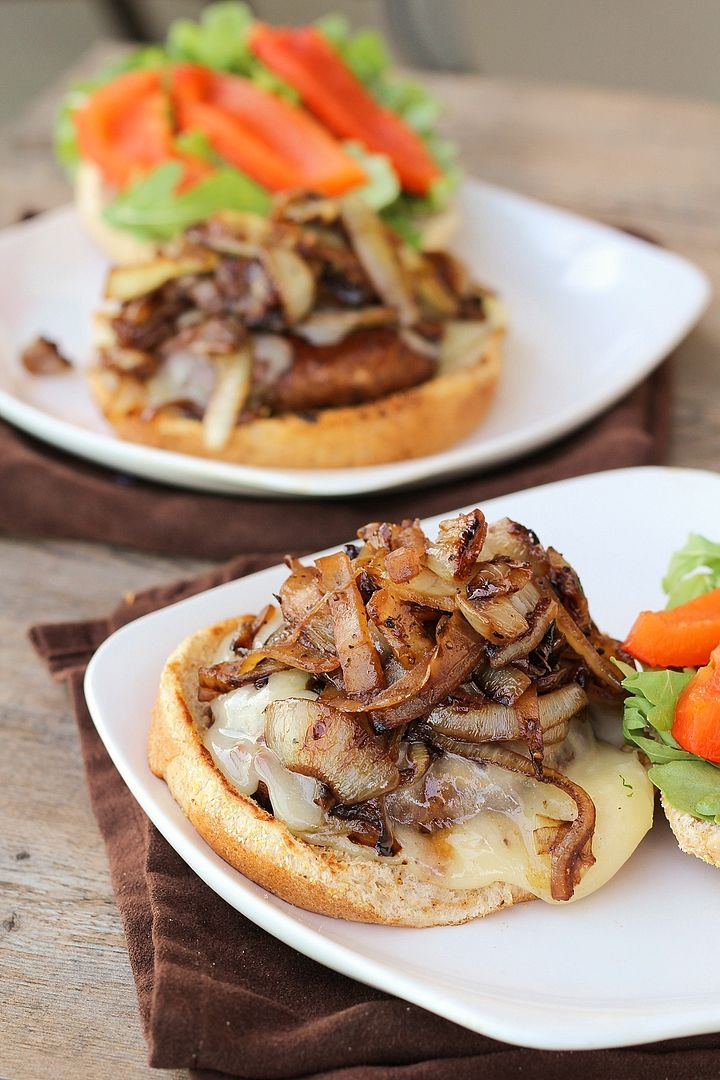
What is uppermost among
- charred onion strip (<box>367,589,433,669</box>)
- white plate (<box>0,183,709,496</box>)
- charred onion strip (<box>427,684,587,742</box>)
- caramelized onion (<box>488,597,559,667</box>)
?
charred onion strip (<box>367,589,433,669</box>)

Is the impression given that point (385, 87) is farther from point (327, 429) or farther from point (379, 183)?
point (327, 429)

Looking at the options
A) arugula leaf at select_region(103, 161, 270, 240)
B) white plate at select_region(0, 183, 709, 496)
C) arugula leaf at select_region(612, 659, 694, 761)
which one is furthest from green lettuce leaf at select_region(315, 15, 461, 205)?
arugula leaf at select_region(612, 659, 694, 761)

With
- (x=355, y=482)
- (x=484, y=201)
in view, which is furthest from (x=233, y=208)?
(x=355, y=482)

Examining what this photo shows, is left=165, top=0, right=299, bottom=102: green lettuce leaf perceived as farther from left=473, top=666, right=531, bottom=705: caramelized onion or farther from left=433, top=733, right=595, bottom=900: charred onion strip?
left=433, top=733, right=595, bottom=900: charred onion strip

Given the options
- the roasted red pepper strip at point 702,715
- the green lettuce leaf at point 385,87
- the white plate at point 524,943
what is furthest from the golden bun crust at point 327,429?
the green lettuce leaf at point 385,87

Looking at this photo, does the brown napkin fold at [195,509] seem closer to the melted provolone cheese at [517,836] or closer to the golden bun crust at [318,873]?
the golden bun crust at [318,873]

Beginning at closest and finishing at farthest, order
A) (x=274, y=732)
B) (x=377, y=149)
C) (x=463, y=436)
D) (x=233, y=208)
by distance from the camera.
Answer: (x=274, y=732)
(x=463, y=436)
(x=233, y=208)
(x=377, y=149)

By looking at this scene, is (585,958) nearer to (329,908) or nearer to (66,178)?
(329,908)

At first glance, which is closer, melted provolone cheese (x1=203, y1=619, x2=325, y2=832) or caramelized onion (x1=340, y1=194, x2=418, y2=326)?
melted provolone cheese (x1=203, y1=619, x2=325, y2=832)
